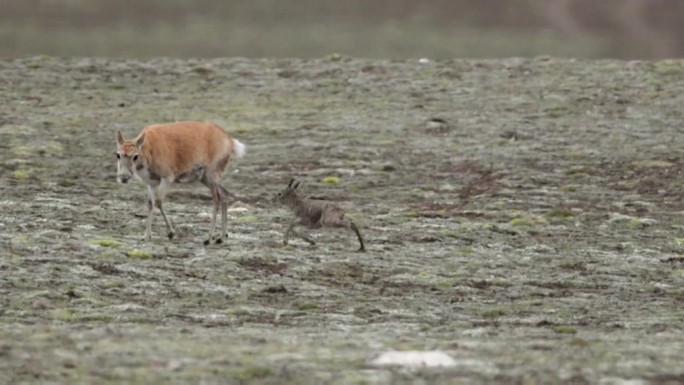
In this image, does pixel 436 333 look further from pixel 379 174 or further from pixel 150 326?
pixel 379 174

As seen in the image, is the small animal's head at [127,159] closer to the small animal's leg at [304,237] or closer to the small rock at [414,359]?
the small animal's leg at [304,237]

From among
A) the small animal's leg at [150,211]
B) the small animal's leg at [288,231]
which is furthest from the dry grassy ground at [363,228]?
the small animal's leg at [150,211]

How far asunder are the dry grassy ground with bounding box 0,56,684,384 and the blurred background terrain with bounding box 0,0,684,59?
15341 millimetres

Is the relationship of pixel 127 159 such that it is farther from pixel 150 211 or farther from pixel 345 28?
pixel 345 28

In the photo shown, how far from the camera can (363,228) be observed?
67.5 feet

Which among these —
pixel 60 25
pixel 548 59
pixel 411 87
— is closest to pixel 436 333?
pixel 411 87

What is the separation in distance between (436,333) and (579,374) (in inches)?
94.3

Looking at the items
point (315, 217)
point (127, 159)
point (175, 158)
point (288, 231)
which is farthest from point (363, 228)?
point (127, 159)

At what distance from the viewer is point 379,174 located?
84.3ft

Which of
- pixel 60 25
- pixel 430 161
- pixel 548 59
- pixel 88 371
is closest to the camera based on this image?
pixel 88 371

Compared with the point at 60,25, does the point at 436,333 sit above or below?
below

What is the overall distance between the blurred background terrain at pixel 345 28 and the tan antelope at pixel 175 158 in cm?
2818

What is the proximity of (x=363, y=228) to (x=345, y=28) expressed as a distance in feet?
147

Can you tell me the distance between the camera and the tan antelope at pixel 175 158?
18.5 m
